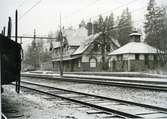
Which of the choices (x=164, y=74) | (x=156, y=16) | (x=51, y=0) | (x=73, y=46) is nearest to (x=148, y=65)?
(x=164, y=74)

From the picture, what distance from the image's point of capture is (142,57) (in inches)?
661

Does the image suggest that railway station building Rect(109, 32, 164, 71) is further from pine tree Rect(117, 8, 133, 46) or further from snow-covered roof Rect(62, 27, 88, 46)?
snow-covered roof Rect(62, 27, 88, 46)

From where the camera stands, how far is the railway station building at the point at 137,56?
16775mm

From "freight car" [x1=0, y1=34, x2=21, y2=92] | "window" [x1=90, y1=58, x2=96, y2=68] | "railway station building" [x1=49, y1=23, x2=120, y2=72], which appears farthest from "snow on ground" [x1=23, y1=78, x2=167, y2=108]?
"window" [x1=90, y1=58, x2=96, y2=68]

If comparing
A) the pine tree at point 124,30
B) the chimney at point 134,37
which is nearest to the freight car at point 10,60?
the pine tree at point 124,30

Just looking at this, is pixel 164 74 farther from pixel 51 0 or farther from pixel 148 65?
→ pixel 51 0

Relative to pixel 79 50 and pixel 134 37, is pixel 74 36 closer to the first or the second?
pixel 79 50

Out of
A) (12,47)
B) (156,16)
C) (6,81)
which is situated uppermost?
(156,16)

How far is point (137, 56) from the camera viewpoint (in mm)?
16750

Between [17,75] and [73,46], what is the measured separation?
41.2 meters

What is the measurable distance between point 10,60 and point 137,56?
1033 centimetres

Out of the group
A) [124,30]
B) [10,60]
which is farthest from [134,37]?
[10,60]

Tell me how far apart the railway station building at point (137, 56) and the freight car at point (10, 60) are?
9317 millimetres

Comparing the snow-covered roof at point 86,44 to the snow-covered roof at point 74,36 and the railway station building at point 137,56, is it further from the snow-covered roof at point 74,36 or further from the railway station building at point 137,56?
the railway station building at point 137,56
